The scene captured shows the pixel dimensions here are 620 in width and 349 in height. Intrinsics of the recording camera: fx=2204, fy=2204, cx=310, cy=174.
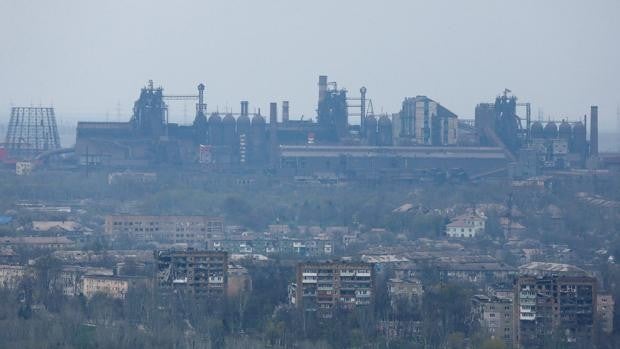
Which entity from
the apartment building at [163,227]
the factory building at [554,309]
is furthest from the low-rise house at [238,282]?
the apartment building at [163,227]

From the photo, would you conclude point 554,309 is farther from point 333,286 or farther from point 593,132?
point 593,132

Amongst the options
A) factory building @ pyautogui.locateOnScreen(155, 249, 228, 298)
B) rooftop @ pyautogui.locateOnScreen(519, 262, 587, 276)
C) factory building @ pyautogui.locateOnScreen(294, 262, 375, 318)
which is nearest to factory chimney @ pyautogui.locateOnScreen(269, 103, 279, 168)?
rooftop @ pyautogui.locateOnScreen(519, 262, 587, 276)

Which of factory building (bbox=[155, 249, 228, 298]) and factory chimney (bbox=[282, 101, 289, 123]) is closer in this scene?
factory building (bbox=[155, 249, 228, 298])

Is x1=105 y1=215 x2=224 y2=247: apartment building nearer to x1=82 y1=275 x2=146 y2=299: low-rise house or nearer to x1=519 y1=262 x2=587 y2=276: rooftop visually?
x1=519 y1=262 x2=587 y2=276: rooftop

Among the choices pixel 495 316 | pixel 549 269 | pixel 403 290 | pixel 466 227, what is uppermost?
pixel 466 227

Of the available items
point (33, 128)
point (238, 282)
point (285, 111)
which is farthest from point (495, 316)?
point (33, 128)

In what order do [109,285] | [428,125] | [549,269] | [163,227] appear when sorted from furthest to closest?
1. [428,125]
2. [163,227]
3. [549,269]
4. [109,285]

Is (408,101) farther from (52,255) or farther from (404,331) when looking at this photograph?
(404,331)

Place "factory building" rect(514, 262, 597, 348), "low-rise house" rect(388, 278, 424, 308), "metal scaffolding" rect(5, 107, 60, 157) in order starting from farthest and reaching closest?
"metal scaffolding" rect(5, 107, 60, 157)
"low-rise house" rect(388, 278, 424, 308)
"factory building" rect(514, 262, 597, 348)
